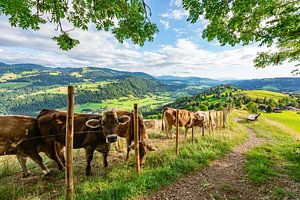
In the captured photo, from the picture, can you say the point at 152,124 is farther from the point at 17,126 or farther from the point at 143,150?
the point at 17,126

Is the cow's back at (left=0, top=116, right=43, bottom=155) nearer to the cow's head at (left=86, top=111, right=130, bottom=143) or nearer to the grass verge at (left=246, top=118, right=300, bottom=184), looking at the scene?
the cow's head at (left=86, top=111, right=130, bottom=143)

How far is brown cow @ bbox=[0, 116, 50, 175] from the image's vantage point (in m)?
5.21

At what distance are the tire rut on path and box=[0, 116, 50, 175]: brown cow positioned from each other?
12.1ft

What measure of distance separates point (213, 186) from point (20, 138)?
566cm

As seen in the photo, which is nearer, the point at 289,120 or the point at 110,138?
the point at 110,138

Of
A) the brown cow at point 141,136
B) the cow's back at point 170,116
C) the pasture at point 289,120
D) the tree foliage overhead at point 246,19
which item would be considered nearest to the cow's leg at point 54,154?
the brown cow at point 141,136

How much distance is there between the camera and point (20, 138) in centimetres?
544

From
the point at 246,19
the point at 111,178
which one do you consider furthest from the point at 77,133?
the point at 246,19

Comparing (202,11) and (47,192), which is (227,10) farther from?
(47,192)

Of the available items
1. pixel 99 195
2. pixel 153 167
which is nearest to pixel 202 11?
pixel 153 167

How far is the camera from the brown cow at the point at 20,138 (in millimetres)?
5207

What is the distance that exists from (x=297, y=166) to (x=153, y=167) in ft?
16.8

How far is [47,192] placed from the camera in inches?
180

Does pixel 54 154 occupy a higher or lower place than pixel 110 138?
lower
